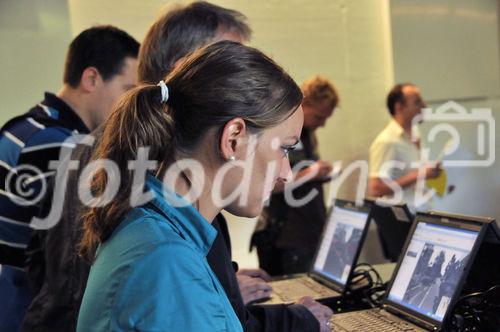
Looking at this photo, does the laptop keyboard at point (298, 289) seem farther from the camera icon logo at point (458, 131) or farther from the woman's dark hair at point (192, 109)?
the camera icon logo at point (458, 131)

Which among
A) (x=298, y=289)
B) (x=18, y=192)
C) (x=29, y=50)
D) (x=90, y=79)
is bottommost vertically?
(x=298, y=289)

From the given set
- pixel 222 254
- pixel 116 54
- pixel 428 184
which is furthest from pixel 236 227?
pixel 222 254

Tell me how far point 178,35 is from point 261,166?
63 centimetres

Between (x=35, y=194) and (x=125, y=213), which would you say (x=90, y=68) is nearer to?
(x=35, y=194)

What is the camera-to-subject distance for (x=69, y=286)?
1284mm

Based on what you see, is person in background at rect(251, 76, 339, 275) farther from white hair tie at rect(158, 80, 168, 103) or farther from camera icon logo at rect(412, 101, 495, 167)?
white hair tie at rect(158, 80, 168, 103)

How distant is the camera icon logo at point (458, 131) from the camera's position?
12.1ft

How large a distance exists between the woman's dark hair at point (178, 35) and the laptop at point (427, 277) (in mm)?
718

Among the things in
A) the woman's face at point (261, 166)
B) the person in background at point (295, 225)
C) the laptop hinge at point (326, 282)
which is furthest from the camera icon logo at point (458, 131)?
the woman's face at point (261, 166)

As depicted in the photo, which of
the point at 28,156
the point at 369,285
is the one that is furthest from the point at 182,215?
the point at 369,285

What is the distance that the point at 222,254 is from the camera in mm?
1039

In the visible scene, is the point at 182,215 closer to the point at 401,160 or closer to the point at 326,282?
the point at 326,282

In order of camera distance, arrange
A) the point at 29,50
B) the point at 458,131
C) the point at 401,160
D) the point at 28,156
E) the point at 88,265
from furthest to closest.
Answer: the point at 458,131 < the point at 401,160 < the point at 29,50 < the point at 28,156 < the point at 88,265

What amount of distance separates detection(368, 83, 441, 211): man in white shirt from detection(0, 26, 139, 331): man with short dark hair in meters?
1.74
